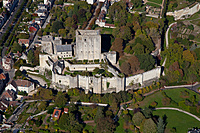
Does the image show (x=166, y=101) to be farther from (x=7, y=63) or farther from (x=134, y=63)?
(x=7, y=63)

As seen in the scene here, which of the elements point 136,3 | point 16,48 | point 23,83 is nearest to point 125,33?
point 136,3

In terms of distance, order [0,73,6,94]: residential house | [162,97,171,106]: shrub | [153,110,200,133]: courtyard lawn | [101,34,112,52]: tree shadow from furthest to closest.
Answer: [101,34,112,52]: tree shadow < [0,73,6,94]: residential house < [162,97,171,106]: shrub < [153,110,200,133]: courtyard lawn

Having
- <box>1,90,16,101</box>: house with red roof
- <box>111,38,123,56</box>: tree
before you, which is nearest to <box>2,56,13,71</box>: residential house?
<box>1,90,16,101</box>: house with red roof

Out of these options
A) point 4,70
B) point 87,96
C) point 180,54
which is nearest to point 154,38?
point 180,54

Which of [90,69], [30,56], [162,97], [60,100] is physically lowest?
[162,97]

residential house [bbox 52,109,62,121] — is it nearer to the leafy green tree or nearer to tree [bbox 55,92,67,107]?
tree [bbox 55,92,67,107]

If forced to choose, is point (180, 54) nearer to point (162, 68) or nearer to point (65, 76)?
point (162, 68)

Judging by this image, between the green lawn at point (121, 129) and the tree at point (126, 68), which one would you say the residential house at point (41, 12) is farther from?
the green lawn at point (121, 129)
